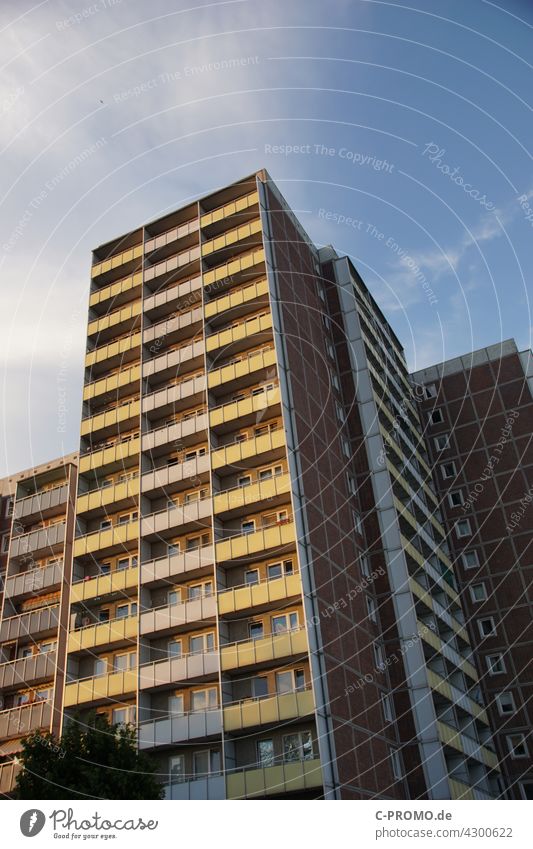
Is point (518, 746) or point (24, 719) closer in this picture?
point (24, 719)

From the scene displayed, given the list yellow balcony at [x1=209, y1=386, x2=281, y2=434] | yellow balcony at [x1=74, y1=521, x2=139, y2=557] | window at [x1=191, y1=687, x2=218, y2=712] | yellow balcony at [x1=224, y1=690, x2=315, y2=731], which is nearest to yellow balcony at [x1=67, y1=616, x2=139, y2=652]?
window at [x1=191, y1=687, x2=218, y2=712]

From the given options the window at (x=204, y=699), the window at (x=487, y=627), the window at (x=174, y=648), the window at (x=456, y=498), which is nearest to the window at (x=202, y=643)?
the window at (x=174, y=648)

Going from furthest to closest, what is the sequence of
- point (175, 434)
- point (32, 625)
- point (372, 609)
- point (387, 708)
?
point (175, 434), point (372, 609), point (32, 625), point (387, 708)

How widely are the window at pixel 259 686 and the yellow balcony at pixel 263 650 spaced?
1096 mm

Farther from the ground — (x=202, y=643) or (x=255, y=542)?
(x=255, y=542)

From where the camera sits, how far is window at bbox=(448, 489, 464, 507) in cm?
6384

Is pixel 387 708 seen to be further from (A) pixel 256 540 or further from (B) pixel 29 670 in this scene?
(B) pixel 29 670

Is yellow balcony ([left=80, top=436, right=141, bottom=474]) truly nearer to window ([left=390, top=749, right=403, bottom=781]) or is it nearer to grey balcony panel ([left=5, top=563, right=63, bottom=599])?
grey balcony panel ([left=5, top=563, right=63, bottom=599])

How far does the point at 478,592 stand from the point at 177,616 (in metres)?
26.8

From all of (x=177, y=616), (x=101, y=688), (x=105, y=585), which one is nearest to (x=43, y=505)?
(x=105, y=585)

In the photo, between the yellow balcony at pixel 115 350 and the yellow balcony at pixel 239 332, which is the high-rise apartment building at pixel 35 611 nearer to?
the yellow balcony at pixel 115 350

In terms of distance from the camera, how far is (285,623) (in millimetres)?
39094

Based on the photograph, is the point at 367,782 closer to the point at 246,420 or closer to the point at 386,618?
the point at 386,618

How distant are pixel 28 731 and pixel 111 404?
20544 mm
